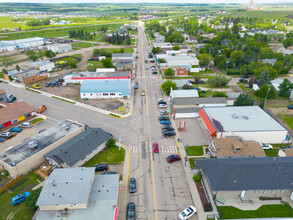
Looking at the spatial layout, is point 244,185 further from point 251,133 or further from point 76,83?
point 76,83

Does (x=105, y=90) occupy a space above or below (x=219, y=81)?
below

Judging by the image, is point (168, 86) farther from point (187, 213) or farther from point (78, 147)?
point (187, 213)

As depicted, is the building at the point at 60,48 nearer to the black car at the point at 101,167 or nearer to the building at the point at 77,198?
the black car at the point at 101,167

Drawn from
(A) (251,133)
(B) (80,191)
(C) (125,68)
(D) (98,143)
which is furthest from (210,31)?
(B) (80,191)


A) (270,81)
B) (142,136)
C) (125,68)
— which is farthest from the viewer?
(125,68)

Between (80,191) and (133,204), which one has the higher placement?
(80,191)

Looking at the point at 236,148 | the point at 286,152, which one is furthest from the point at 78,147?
the point at 286,152

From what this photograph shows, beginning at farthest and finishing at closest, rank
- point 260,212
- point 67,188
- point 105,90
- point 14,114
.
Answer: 1. point 105,90
2. point 14,114
3. point 260,212
4. point 67,188
